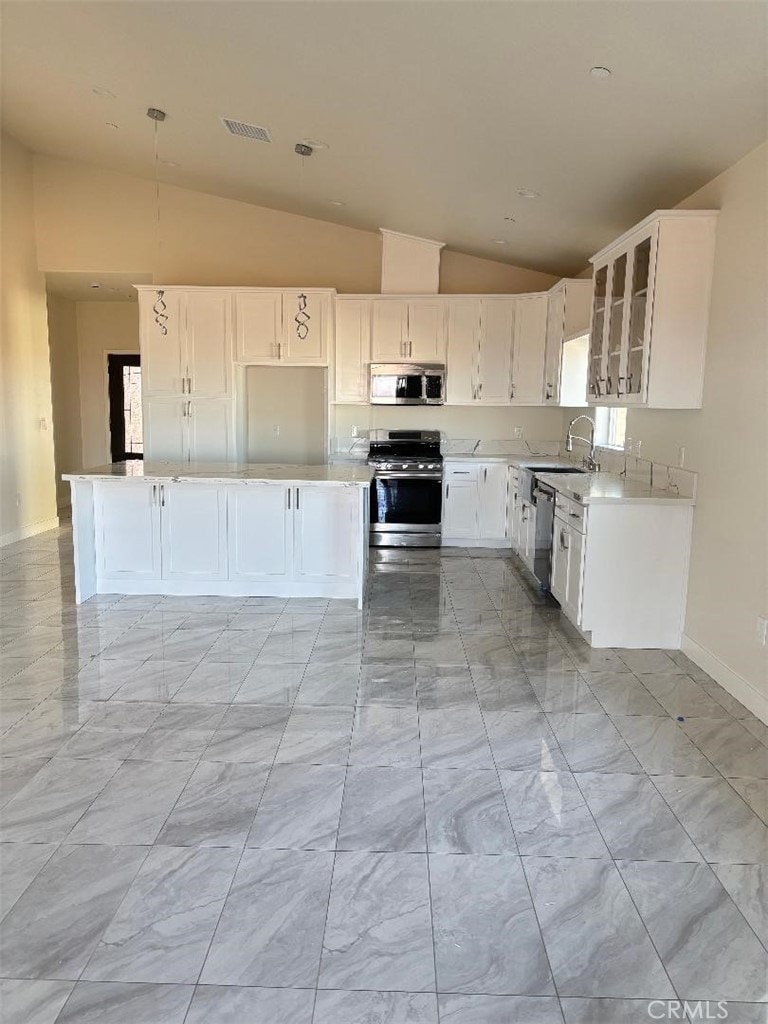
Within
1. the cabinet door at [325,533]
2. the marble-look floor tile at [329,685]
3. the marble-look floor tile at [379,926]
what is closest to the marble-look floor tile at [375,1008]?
the marble-look floor tile at [379,926]

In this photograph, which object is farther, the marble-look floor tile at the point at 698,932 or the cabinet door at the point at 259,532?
the cabinet door at the point at 259,532

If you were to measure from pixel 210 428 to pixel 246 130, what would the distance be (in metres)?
2.79

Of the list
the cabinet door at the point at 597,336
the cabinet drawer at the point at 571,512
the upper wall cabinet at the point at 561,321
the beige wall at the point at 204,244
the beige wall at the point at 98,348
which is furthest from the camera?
the beige wall at the point at 98,348

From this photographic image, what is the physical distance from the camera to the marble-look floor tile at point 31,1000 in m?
1.57

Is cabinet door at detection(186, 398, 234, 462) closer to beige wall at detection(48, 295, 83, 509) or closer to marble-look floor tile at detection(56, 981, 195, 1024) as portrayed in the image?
beige wall at detection(48, 295, 83, 509)

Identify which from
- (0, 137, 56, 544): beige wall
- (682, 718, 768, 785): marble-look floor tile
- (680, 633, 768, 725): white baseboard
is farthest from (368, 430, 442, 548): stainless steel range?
(682, 718, 768, 785): marble-look floor tile

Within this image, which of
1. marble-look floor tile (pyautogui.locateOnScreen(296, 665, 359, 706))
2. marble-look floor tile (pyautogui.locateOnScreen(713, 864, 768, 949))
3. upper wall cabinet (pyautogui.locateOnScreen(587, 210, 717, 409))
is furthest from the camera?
upper wall cabinet (pyautogui.locateOnScreen(587, 210, 717, 409))

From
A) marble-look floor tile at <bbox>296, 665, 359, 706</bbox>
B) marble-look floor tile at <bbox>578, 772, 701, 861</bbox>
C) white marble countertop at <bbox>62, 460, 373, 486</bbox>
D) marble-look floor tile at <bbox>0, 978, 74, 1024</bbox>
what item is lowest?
marble-look floor tile at <bbox>0, 978, 74, 1024</bbox>

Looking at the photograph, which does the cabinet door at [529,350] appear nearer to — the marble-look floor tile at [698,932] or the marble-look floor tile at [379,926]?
the marble-look floor tile at [698,932]

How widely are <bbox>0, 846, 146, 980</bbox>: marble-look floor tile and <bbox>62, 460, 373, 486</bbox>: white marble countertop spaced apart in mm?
2764

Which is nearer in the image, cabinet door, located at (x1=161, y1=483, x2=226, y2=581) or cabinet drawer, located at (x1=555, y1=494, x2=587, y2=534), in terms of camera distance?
cabinet drawer, located at (x1=555, y1=494, x2=587, y2=534)

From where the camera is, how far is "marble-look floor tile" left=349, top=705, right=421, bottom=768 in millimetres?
2729

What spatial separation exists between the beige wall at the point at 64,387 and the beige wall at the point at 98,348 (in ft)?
0.24

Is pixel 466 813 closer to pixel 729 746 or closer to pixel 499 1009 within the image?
pixel 499 1009
